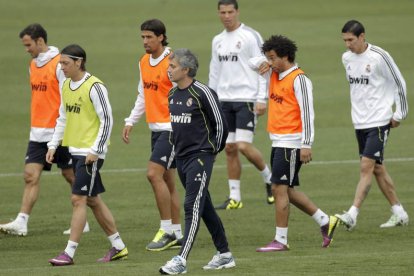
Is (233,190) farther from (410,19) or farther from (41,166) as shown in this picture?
(410,19)

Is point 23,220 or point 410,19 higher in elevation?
point 410,19

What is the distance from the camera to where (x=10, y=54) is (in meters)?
28.1

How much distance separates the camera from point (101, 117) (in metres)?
12.4

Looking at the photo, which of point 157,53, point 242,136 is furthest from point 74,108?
point 242,136

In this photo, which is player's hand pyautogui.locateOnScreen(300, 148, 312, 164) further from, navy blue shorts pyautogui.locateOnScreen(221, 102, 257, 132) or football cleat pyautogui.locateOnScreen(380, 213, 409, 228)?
navy blue shorts pyautogui.locateOnScreen(221, 102, 257, 132)

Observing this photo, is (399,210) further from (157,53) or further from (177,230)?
(157,53)

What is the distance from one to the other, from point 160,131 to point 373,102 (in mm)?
2744

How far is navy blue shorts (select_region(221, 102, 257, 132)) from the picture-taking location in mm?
17047

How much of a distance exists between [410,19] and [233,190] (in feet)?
49.4

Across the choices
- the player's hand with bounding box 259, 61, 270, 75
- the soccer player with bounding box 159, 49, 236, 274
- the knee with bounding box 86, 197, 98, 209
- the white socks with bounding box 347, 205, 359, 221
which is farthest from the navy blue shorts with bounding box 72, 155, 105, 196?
the white socks with bounding box 347, 205, 359, 221

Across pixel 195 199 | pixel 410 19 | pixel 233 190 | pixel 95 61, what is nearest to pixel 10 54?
pixel 95 61

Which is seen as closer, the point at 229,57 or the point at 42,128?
the point at 42,128

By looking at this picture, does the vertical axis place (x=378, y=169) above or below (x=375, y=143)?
below

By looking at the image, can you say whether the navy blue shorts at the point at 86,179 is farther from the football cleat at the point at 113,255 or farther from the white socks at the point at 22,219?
the white socks at the point at 22,219
